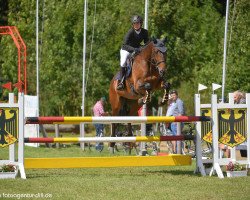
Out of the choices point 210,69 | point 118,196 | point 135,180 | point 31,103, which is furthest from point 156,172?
point 210,69

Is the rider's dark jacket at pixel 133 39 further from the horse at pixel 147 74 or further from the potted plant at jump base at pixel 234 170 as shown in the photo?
the potted plant at jump base at pixel 234 170

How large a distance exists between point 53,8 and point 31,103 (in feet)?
36.9

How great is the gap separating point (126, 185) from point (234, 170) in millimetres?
2313

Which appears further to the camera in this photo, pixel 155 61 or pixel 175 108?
pixel 175 108

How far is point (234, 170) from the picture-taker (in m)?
12.2

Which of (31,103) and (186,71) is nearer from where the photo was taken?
(31,103)

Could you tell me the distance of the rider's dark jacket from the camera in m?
13.7

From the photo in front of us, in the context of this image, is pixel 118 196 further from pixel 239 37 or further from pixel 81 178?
pixel 239 37

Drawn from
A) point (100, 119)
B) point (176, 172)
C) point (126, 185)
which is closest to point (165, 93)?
point (176, 172)

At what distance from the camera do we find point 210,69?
30531mm

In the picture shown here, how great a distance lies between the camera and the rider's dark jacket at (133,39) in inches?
540

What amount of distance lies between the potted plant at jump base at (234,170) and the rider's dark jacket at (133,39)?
9.85 ft

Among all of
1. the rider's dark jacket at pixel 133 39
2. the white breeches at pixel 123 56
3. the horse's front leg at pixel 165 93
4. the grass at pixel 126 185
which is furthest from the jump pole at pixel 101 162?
the white breeches at pixel 123 56

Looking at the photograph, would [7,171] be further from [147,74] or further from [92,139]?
[147,74]
